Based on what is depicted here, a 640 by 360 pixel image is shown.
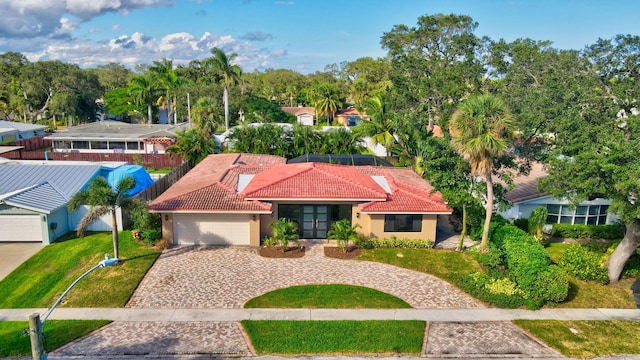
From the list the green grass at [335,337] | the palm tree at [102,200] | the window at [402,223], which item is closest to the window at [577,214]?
the window at [402,223]

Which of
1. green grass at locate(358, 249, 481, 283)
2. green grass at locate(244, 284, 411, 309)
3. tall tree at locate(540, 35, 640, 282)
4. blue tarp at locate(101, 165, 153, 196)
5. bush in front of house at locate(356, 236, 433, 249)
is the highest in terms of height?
tall tree at locate(540, 35, 640, 282)

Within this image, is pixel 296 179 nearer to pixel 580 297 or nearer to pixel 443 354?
pixel 443 354

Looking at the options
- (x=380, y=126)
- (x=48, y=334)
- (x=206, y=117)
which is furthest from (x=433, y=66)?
(x=48, y=334)

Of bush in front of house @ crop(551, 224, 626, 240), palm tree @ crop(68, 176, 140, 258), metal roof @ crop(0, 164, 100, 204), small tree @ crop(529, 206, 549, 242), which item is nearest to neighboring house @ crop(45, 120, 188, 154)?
metal roof @ crop(0, 164, 100, 204)

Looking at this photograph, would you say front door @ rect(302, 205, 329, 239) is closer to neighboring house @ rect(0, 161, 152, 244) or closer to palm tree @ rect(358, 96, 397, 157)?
neighboring house @ rect(0, 161, 152, 244)

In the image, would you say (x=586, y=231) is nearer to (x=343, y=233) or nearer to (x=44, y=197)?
(x=343, y=233)
